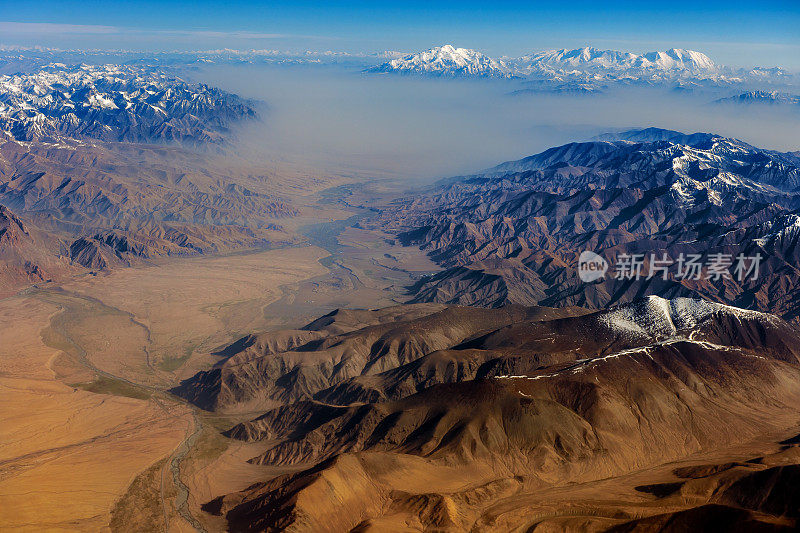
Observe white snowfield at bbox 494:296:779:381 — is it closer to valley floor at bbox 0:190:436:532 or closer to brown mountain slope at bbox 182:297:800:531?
brown mountain slope at bbox 182:297:800:531

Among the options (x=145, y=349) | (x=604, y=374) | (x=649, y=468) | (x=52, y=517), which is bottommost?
(x=145, y=349)

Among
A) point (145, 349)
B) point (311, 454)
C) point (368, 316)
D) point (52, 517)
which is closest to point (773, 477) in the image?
point (311, 454)

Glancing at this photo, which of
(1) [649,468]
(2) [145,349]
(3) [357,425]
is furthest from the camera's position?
(2) [145,349]

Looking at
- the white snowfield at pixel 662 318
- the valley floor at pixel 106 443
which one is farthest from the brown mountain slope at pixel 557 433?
the valley floor at pixel 106 443

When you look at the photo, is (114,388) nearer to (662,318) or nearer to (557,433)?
(557,433)

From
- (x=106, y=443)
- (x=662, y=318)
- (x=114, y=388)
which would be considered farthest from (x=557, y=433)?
(x=114, y=388)

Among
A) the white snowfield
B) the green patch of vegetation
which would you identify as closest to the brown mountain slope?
the white snowfield

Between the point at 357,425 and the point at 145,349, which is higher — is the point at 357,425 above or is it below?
above

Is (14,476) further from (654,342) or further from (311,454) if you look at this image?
(654,342)
